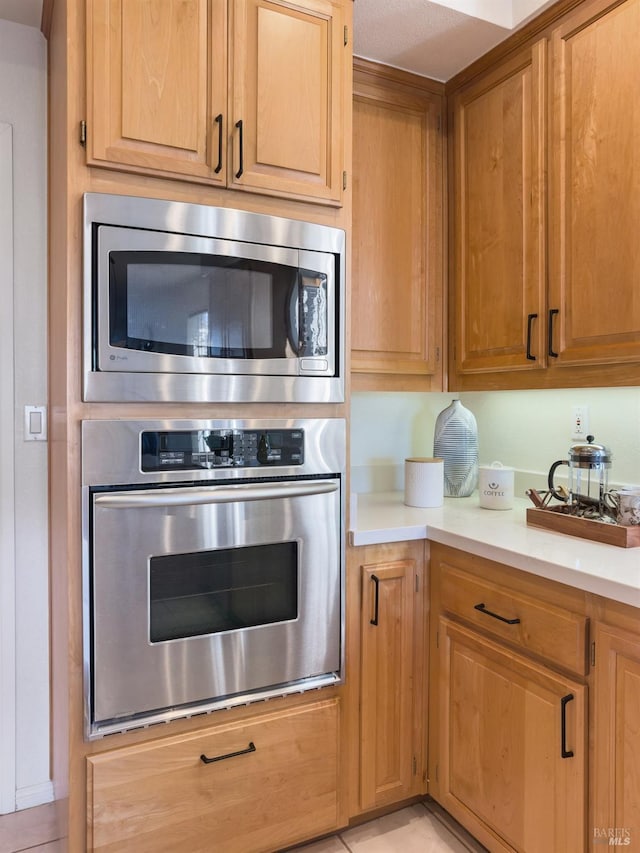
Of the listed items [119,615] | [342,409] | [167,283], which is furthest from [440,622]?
[167,283]

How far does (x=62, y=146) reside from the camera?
1385 millimetres

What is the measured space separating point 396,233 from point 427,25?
615 mm

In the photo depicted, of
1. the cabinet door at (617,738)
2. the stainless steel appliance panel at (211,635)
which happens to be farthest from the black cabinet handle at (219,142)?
the cabinet door at (617,738)

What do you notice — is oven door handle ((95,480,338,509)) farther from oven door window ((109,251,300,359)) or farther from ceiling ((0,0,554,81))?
ceiling ((0,0,554,81))

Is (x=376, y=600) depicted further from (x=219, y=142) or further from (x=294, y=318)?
(x=219, y=142)

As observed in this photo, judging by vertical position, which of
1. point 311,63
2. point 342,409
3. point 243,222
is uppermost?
point 311,63

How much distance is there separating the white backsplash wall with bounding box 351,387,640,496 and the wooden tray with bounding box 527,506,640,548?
38cm

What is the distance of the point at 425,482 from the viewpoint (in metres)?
1.99

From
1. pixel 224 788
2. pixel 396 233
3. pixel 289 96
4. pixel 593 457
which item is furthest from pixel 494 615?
pixel 289 96

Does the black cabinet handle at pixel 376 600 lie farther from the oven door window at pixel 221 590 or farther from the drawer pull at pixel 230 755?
the drawer pull at pixel 230 755

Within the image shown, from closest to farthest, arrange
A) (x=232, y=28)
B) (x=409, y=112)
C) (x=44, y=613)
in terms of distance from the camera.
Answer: (x=232, y=28) → (x=44, y=613) → (x=409, y=112)

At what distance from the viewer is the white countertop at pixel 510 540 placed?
123 cm

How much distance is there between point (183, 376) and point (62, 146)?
0.62 m

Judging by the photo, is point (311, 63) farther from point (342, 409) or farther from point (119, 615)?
point (119, 615)
